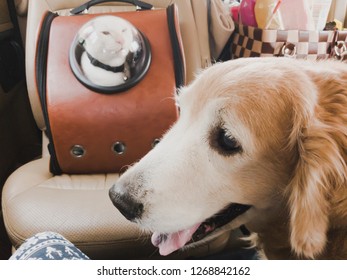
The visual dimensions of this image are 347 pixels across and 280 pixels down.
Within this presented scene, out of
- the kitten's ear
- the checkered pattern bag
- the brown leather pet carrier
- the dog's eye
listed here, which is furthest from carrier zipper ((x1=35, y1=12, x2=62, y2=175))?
the checkered pattern bag

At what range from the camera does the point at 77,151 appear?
3.32ft

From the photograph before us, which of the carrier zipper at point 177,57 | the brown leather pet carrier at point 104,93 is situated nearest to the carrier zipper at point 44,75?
the brown leather pet carrier at point 104,93

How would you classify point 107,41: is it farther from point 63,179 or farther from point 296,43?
point 296,43

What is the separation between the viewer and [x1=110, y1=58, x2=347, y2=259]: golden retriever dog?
1.88ft

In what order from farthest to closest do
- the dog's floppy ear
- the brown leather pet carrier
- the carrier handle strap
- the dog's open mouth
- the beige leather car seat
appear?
the carrier handle strap, the brown leather pet carrier, the beige leather car seat, the dog's open mouth, the dog's floppy ear

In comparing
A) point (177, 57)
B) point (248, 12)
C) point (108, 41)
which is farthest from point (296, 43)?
point (108, 41)

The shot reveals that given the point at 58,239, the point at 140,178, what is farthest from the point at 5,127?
the point at 140,178

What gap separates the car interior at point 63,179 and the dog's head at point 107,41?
0.14 m

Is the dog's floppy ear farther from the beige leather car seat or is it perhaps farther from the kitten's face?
the kitten's face

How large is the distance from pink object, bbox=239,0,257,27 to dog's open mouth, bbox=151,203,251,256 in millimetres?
827

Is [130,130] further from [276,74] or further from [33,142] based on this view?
[33,142]

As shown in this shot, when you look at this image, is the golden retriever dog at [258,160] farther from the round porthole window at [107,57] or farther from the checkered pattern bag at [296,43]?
the checkered pattern bag at [296,43]

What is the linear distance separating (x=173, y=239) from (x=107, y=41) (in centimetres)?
59

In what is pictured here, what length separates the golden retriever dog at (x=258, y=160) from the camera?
0.57 meters
